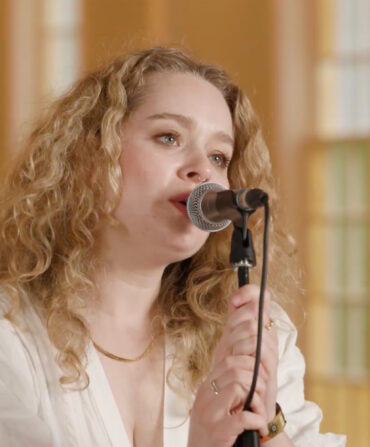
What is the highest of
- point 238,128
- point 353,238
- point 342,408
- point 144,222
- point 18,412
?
point 238,128

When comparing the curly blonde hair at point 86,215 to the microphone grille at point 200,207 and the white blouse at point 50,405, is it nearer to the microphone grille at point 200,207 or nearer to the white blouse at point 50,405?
the white blouse at point 50,405

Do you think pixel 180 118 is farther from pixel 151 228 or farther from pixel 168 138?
pixel 151 228

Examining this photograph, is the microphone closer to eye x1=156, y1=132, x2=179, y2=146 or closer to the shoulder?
eye x1=156, y1=132, x2=179, y2=146

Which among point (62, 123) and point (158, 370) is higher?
point (62, 123)

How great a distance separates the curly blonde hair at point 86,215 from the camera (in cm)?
172

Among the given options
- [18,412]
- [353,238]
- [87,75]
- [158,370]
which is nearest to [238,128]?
[87,75]

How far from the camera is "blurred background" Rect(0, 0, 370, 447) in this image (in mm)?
4664

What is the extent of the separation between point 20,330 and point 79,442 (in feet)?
0.82

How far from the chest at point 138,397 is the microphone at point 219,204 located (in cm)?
48

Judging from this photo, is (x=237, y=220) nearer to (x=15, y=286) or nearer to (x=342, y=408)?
(x=15, y=286)

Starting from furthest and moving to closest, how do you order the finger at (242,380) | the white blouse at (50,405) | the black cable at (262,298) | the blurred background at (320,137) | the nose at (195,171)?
the blurred background at (320,137)
the nose at (195,171)
the white blouse at (50,405)
the finger at (242,380)
the black cable at (262,298)

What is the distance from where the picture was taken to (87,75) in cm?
193

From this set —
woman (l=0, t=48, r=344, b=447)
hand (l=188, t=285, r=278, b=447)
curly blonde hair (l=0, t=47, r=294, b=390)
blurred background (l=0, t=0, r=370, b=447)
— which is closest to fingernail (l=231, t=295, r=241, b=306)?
hand (l=188, t=285, r=278, b=447)

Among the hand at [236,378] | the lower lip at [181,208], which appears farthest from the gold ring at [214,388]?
the lower lip at [181,208]
